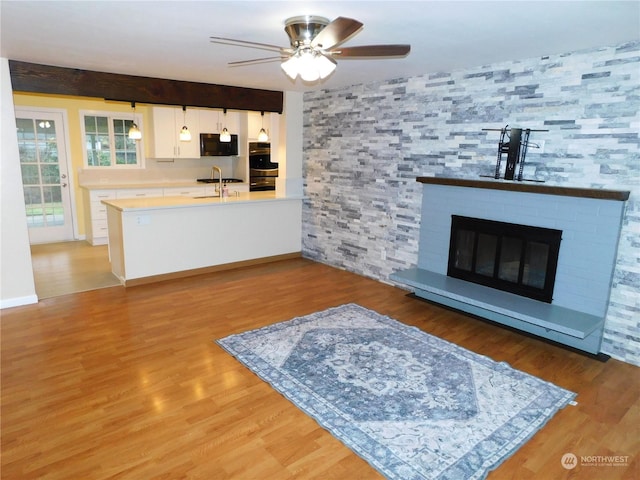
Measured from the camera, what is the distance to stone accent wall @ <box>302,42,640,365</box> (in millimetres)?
3230

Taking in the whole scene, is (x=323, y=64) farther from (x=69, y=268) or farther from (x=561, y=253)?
(x=69, y=268)

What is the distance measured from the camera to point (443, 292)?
403cm

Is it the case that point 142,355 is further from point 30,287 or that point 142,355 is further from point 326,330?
point 30,287

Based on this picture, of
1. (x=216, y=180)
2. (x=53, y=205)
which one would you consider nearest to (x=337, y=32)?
(x=216, y=180)

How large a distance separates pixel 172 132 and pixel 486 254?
5502 mm

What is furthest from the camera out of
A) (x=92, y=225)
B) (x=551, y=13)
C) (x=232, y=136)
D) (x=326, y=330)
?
(x=232, y=136)

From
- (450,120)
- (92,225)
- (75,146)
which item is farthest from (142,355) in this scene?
(75,146)

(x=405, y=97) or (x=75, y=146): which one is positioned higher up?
(x=405, y=97)

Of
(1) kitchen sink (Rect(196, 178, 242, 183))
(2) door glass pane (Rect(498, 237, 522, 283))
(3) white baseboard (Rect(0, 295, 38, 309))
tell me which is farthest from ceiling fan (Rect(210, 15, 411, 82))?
(1) kitchen sink (Rect(196, 178, 242, 183))

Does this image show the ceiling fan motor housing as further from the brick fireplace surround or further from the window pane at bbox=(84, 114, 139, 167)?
the window pane at bbox=(84, 114, 139, 167)

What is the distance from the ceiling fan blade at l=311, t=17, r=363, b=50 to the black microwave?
5.51 meters

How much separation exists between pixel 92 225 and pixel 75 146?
1.32 m

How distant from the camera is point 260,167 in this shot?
25.4 ft

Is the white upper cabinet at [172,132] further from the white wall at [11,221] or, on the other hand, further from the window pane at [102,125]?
the white wall at [11,221]
